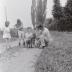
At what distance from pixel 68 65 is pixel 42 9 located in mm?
4415

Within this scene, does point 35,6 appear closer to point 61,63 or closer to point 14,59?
point 14,59

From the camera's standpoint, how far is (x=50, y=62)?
464cm

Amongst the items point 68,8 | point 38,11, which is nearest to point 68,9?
point 68,8

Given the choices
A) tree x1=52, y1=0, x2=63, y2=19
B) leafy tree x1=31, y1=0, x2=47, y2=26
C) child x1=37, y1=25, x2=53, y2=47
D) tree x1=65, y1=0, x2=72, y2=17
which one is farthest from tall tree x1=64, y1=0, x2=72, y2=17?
child x1=37, y1=25, x2=53, y2=47

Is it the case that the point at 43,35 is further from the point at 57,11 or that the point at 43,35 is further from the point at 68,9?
the point at 57,11

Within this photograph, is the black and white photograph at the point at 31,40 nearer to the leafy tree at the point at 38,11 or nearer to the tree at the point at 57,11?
the leafy tree at the point at 38,11

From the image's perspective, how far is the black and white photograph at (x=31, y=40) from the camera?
4.57 metres

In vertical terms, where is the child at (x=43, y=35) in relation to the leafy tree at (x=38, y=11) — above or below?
below

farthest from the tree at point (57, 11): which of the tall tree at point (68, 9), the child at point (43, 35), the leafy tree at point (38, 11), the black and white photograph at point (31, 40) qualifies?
the child at point (43, 35)

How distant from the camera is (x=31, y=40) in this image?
8141 mm

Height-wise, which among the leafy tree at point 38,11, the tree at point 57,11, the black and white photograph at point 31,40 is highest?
the tree at point 57,11

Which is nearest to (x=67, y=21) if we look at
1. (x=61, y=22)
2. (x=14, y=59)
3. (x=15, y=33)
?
(x=61, y=22)

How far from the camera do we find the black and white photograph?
180 inches

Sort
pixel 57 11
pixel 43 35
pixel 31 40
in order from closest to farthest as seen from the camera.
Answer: pixel 43 35, pixel 31 40, pixel 57 11
